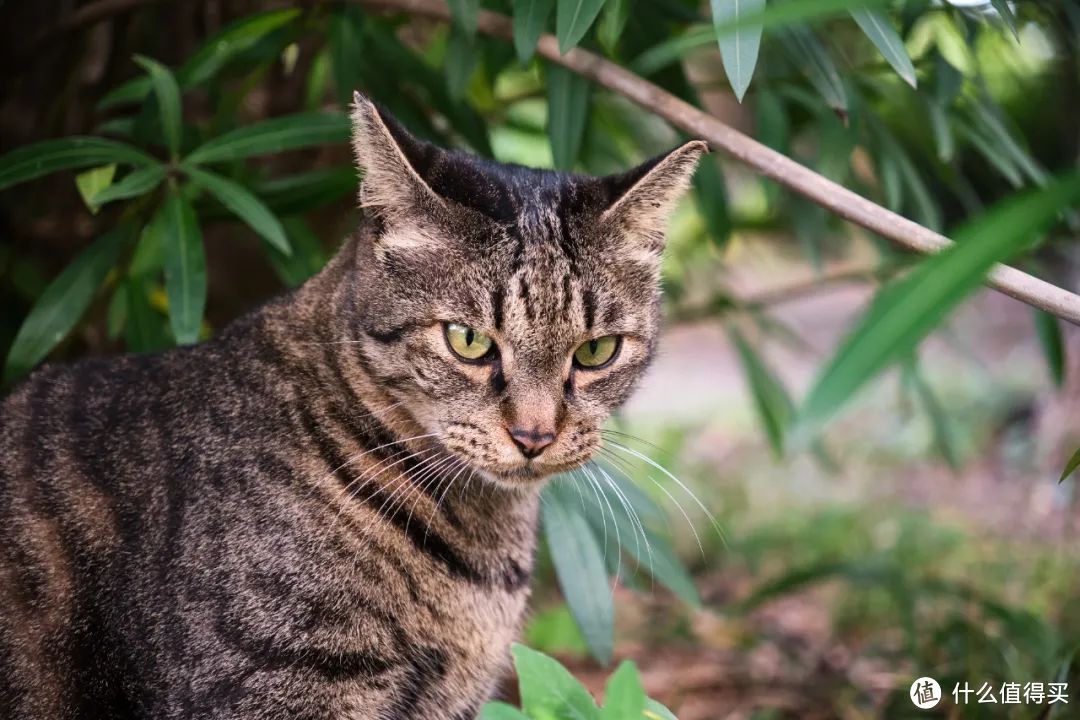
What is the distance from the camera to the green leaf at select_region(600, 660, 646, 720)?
1.54m

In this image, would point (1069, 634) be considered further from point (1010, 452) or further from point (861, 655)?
point (1010, 452)

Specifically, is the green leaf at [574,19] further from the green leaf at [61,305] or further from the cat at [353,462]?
the green leaf at [61,305]

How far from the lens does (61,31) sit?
311cm

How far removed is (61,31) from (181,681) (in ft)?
6.63

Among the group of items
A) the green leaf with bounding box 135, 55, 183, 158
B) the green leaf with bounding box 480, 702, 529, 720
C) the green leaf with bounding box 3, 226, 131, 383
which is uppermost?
the green leaf with bounding box 135, 55, 183, 158

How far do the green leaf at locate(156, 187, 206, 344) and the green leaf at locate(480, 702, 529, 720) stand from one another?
1356mm

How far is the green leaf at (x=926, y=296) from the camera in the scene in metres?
1.21

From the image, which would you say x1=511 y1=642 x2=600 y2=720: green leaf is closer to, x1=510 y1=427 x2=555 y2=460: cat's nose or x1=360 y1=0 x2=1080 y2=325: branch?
x1=510 y1=427 x2=555 y2=460: cat's nose

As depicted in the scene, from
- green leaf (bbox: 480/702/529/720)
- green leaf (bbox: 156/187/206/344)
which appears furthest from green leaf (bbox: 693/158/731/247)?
green leaf (bbox: 480/702/529/720)

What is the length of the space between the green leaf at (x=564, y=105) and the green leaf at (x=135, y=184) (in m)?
1.02

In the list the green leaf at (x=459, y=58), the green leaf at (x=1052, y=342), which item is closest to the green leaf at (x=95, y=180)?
the green leaf at (x=459, y=58)

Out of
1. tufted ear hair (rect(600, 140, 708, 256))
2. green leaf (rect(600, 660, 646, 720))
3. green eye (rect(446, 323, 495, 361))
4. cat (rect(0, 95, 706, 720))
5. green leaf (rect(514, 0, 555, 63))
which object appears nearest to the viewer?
green leaf (rect(600, 660, 646, 720))

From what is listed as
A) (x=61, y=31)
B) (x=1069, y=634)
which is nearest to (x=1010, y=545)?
(x=1069, y=634)

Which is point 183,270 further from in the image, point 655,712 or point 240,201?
point 655,712
